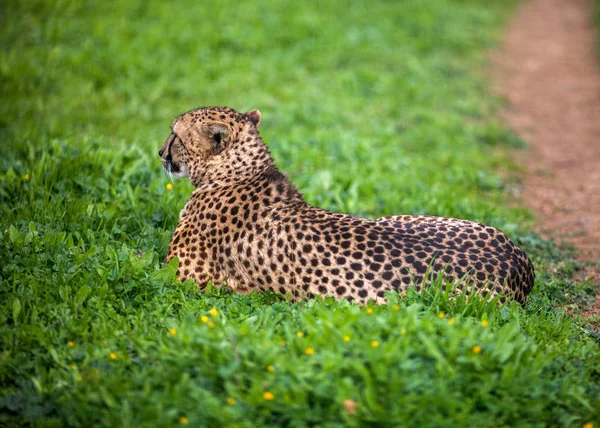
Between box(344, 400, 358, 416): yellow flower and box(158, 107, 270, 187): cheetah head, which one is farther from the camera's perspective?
box(158, 107, 270, 187): cheetah head

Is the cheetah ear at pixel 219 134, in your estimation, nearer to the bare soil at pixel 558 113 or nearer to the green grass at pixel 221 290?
the green grass at pixel 221 290

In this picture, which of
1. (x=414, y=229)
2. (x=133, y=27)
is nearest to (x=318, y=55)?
(x=133, y=27)

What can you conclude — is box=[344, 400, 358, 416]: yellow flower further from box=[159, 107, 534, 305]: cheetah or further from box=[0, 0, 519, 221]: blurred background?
box=[0, 0, 519, 221]: blurred background

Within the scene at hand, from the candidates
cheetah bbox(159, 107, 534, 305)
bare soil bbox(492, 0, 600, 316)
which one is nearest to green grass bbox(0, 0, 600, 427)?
cheetah bbox(159, 107, 534, 305)

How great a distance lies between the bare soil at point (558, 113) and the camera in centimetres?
734

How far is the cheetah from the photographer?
4.37 m

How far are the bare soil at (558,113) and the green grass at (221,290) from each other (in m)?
0.41

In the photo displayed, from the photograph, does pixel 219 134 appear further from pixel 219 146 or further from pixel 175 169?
pixel 175 169

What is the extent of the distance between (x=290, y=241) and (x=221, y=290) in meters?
0.61

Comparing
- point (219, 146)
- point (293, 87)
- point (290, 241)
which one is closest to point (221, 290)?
point (290, 241)

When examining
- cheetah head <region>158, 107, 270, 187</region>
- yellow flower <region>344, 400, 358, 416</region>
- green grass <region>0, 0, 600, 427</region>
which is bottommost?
yellow flower <region>344, 400, 358, 416</region>

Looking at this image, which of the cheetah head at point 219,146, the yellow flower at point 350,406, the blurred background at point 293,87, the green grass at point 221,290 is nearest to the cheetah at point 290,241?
the cheetah head at point 219,146

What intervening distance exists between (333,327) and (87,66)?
23.9 feet

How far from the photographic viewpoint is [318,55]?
11383 mm
